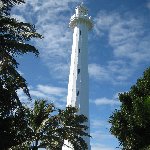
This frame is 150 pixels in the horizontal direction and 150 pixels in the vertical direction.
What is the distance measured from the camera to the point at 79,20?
166 ft

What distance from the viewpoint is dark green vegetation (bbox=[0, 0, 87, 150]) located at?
17.1 metres

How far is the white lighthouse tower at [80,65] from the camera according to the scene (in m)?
42.9

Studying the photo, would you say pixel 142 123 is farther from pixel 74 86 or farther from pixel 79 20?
pixel 79 20

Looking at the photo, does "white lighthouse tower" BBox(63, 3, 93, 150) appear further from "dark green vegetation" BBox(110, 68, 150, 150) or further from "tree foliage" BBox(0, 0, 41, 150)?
"tree foliage" BBox(0, 0, 41, 150)

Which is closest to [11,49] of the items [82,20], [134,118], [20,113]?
[20,113]

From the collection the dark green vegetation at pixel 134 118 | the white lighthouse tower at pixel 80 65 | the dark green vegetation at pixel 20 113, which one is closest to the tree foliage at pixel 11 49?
the dark green vegetation at pixel 20 113

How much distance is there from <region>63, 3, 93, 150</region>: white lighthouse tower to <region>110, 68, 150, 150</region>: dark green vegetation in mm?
14434

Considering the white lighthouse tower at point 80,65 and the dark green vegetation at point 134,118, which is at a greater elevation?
the white lighthouse tower at point 80,65

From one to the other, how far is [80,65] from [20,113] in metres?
24.4

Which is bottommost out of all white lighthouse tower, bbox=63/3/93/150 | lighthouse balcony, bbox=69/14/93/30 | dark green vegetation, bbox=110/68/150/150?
dark green vegetation, bbox=110/68/150/150

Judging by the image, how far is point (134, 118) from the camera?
24734 mm

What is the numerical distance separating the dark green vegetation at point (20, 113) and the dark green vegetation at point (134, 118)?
607 cm

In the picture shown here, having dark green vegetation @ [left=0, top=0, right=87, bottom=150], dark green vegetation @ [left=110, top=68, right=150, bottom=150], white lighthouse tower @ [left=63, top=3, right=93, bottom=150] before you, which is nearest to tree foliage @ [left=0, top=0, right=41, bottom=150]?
dark green vegetation @ [left=0, top=0, right=87, bottom=150]

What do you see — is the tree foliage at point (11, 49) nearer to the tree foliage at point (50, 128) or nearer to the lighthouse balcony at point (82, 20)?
the tree foliage at point (50, 128)
